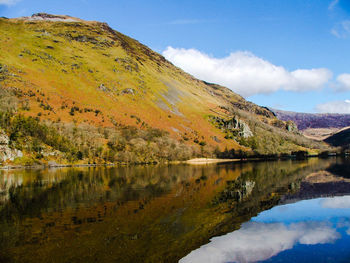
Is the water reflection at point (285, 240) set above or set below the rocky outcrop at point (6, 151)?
below

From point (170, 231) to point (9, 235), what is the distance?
11.7 meters

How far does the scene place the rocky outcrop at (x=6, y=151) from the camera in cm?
11244

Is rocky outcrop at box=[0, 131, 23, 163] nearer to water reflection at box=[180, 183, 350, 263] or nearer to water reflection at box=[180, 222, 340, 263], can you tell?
water reflection at box=[180, 183, 350, 263]

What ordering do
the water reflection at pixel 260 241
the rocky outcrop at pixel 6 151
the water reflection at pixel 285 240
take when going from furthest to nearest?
the rocky outcrop at pixel 6 151 → the water reflection at pixel 260 241 → the water reflection at pixel 285 240

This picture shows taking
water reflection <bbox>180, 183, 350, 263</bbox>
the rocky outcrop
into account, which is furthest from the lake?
the rocky outcrop

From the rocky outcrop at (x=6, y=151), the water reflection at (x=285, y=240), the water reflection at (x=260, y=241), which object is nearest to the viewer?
the water reflection at (x=285, y=240)

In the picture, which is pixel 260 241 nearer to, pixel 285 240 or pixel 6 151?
pixel 285 240

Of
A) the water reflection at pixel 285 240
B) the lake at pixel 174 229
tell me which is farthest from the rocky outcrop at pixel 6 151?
the water reflection at pixel 285 240

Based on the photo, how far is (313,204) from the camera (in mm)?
33969

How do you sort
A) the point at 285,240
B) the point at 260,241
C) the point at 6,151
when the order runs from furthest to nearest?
the point at 6,151, the point at 285,240, the point at 260,241

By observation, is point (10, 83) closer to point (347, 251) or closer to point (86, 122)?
point (86, 122)

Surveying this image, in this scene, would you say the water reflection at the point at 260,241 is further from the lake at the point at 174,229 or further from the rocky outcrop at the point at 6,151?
the rocky outcrop at the point at 6,151

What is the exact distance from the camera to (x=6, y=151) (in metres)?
114

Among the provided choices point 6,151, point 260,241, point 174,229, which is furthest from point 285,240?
point 6,151
